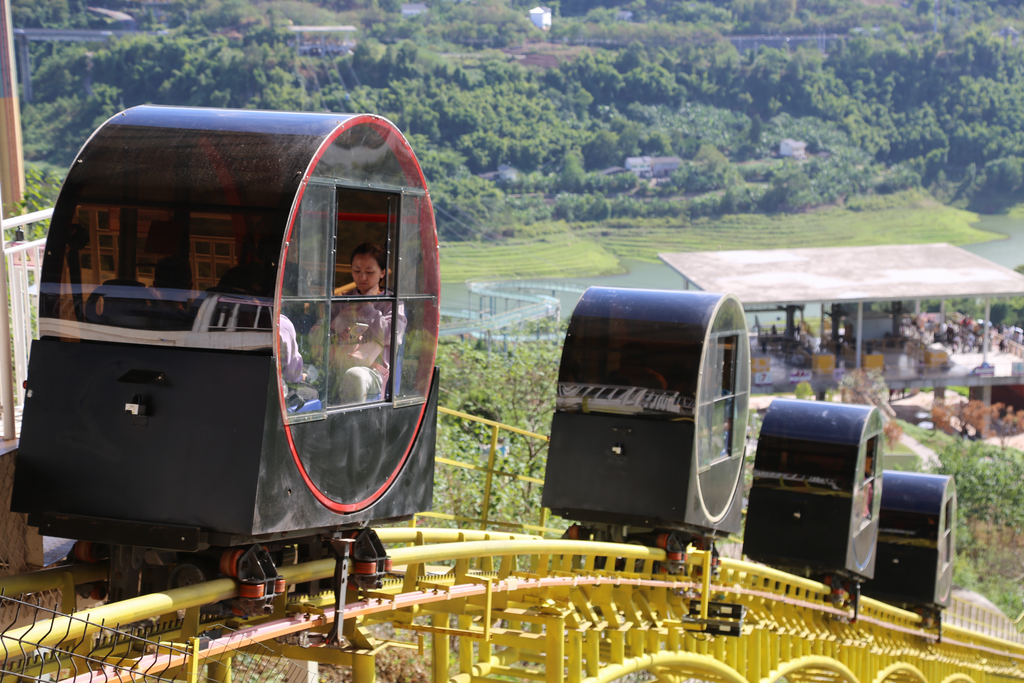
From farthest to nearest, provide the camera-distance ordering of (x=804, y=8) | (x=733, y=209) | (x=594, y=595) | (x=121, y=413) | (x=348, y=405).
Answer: (x=804, y=8) < (x=733, y=209) < (x=594, y=595) < (x=348, y=405) < (x=121, y=413)

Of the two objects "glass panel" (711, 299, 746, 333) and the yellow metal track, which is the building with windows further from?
"glass panel" (711, 299, 746, 333)

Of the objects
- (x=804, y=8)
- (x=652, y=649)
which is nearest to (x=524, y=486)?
(x=652, y=649)

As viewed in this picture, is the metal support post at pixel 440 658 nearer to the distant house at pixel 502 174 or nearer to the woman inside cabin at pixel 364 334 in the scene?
the woman inside cabin at pixel 364 334

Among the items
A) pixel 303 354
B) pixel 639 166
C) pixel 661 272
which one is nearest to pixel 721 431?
pixel 303 354

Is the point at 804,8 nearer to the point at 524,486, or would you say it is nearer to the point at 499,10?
the point at 499,10

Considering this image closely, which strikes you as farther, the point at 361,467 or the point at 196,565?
the point at 361,467

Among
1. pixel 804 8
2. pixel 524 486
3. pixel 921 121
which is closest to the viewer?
pixel 524 486
